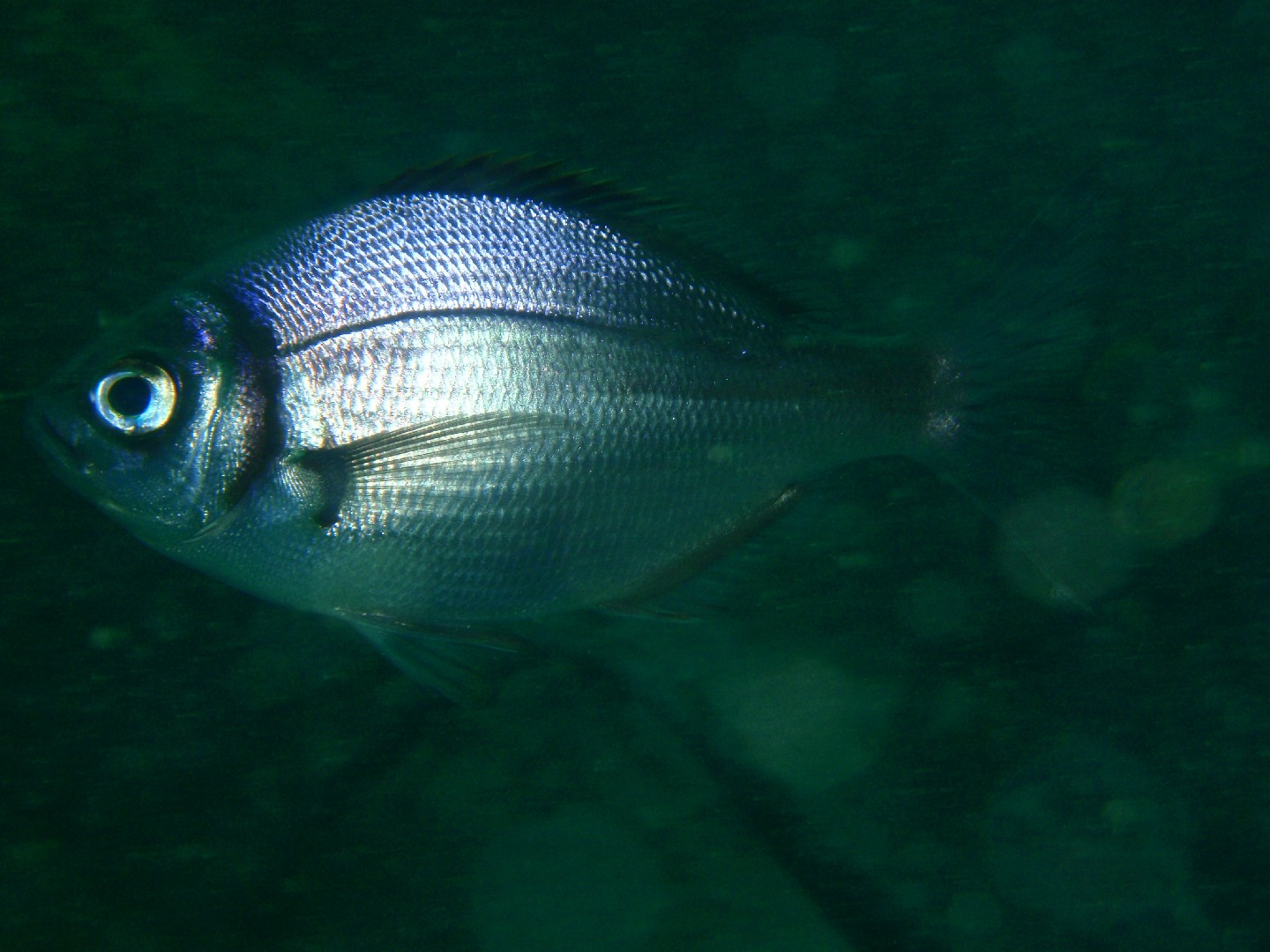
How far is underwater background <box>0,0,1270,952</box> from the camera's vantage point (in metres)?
2.40

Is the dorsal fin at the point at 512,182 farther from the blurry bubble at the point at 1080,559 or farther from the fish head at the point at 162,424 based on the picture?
the blurry bubble at the point at 1080,559

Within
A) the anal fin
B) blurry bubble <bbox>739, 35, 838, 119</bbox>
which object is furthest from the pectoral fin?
blurry bubble <bbox>739, 35, 838, 119</bbox>

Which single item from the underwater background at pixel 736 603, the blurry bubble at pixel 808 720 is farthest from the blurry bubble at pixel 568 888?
the blurry bubble at pixel 808 720

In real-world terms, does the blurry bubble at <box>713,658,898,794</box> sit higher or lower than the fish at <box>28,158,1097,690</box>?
lower

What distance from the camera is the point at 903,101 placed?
8.95ft

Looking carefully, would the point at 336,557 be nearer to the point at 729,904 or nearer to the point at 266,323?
the point at 266,323

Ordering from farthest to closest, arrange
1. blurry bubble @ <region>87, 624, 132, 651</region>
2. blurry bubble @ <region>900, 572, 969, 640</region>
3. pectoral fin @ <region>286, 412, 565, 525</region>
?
blurry bubble @ <region>900, 572, 969, 640</region> → blurry bubble @ <region>87, 624, 132, 651</region> → pectoral fin @ <region>286, 412, 565, 525</region>

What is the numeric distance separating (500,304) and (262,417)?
563 mm

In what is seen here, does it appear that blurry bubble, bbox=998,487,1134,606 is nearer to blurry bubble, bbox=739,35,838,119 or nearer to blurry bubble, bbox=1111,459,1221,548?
blurry bubble, bbox=1111,459,1221,548

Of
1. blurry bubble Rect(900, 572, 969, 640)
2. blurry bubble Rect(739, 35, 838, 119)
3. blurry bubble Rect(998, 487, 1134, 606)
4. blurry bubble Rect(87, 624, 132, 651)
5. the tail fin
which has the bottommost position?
blurry bubble Rect(900, 572, 969, 640)

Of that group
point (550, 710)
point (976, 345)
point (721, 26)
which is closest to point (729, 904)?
point (550, 710)

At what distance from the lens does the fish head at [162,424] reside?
1.70 metres

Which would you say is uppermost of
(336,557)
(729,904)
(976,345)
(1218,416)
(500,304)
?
(500,304)

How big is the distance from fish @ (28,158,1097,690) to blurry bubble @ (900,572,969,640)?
942mm
